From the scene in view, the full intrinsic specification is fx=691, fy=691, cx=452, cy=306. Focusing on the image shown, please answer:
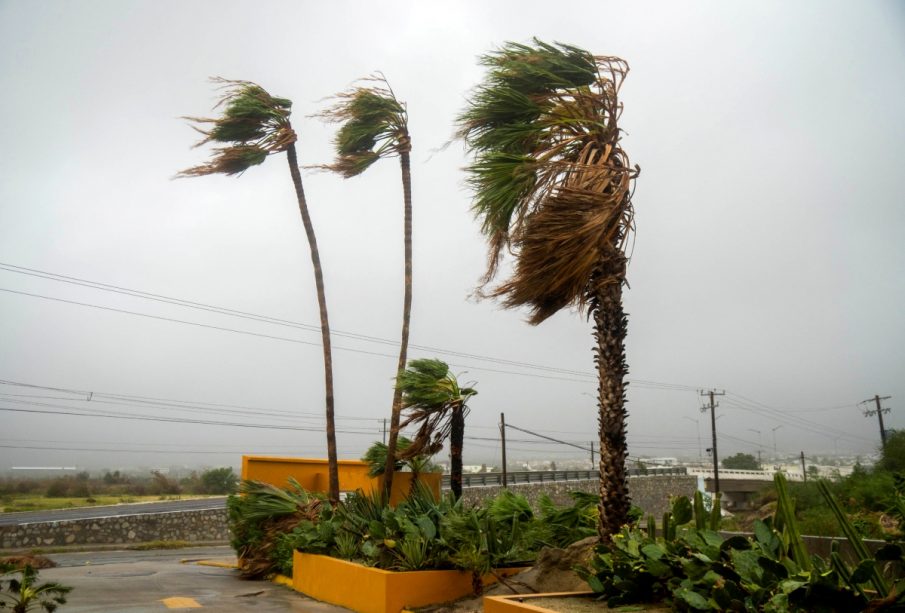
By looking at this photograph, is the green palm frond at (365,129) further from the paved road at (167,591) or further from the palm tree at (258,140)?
the paved road at (167,591)

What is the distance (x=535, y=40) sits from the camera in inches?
368

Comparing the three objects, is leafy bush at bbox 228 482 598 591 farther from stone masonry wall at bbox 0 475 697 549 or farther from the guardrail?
the guardrail

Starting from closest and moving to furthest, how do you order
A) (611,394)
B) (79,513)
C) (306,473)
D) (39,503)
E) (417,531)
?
(611,394) < (417,531) < (306,473) < (79,513) < (39,503)

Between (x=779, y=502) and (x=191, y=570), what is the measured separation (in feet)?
43.9

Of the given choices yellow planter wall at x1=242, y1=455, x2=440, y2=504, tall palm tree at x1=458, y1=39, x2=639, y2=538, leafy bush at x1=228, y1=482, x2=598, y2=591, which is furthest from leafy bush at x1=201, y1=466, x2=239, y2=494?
tall palm tree at x1=458, y1=39, x2=639, y2=538

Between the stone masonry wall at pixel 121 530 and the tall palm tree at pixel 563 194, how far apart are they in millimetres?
18944

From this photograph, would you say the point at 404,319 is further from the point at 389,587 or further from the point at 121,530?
the point at 121,530

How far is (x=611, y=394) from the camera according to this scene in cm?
799

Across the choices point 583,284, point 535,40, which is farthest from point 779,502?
point 535,40

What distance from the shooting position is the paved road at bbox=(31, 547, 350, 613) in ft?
30.1

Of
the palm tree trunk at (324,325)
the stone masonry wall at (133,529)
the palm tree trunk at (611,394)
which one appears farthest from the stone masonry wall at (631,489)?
the palm tree trunk at (611,394)

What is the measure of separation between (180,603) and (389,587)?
122 inches

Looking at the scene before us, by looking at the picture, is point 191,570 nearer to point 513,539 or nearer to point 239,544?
point 239,544

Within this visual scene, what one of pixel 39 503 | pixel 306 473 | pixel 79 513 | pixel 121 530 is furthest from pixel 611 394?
pixel 39 503
